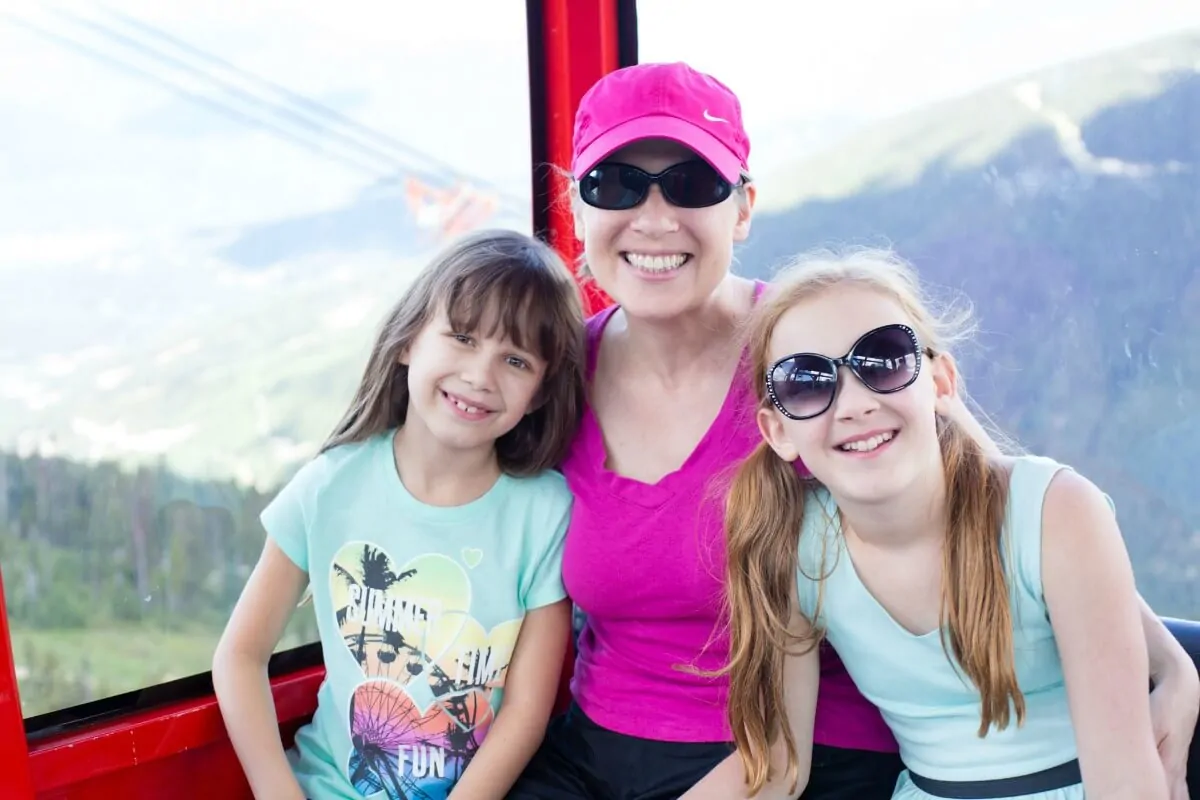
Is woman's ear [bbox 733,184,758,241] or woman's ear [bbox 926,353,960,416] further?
woman's ear [bbox 733,184,758,241]

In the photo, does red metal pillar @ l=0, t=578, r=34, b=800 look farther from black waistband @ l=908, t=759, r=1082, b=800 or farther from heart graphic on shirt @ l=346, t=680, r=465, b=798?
black waistband @ l=908, t=759, r=1082, b=800

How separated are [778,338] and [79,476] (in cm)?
122

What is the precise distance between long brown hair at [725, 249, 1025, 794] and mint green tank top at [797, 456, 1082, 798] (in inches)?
1.0

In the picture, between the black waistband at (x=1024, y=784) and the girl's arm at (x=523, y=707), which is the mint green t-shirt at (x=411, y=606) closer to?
the girl's arm at (x=523, y=707)

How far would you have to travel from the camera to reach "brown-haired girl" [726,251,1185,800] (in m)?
1.48

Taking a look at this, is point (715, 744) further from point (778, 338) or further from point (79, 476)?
point (79, 476)

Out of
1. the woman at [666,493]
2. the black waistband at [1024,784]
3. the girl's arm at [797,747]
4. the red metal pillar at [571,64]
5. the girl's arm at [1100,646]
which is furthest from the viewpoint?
the red metal pillar at [571,64]

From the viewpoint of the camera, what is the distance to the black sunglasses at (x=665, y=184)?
1.80 meters

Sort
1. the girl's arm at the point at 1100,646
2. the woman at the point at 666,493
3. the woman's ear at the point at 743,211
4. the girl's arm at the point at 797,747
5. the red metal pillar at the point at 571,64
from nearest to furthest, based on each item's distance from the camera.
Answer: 1. the girl's arm at the point at 1100,646
2. the girl's arm at the point at 797,747
3. the woman at the point at 666,493
4. the woman's ear at the point at 743,211
5. the red metal pillar at the point at 571,64

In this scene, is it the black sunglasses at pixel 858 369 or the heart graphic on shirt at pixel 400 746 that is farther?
the heart graphic on shirt at pixel 400 746

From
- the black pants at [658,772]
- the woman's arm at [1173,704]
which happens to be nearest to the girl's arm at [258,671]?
the black pants at [658,772]

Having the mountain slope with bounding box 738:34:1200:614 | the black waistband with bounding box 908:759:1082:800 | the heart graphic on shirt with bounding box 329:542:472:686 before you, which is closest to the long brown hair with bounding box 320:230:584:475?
the heart graphic on shirt with bounding box 329:542:472:686

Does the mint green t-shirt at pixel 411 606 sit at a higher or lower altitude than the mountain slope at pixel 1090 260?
lower

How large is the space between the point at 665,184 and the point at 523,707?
0.92 meters
